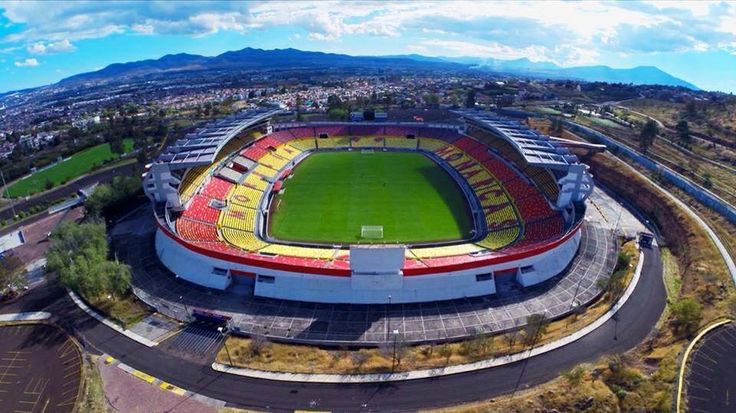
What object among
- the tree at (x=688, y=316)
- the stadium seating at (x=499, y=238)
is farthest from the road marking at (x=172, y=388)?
the tree at (x=688, y=316)

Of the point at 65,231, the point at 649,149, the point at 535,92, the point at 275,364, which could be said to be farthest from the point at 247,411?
the point at 535,92

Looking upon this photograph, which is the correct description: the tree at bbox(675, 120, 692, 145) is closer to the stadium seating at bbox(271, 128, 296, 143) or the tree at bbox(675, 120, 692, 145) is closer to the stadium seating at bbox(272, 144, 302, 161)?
the stadium seating at bbox(272, 144, 302, 161)

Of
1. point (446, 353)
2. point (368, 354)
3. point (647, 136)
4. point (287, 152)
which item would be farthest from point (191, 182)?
point (647, 136)

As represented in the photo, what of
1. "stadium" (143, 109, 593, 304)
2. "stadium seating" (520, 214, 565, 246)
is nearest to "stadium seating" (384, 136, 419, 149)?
"stadium" (143, 109, 593, 304)

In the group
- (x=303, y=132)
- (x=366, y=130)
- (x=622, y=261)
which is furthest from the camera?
(x=366, y=130)

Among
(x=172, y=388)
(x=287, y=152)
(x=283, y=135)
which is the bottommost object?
(x=172, y=388)

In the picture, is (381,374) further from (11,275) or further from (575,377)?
(11,275)

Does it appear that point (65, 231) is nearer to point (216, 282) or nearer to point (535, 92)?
point (216, 282)
